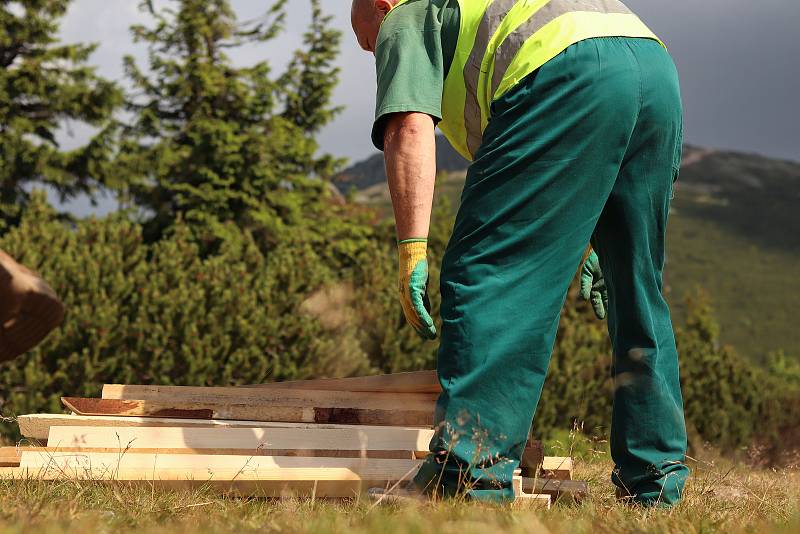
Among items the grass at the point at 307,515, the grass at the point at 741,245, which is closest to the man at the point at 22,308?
the grass at the point at 307,515

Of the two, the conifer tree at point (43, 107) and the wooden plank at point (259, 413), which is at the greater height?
the conifer tree at point (43, 107)

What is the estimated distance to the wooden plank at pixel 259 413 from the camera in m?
3.17

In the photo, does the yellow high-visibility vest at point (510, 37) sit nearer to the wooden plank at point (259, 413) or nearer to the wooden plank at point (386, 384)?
the wooden plank at point (386, 384)

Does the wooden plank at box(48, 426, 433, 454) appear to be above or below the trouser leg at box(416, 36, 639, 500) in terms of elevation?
below

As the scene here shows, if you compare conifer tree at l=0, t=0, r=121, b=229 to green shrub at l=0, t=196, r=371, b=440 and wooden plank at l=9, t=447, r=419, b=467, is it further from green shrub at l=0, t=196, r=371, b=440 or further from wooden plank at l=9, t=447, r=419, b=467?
wooden plank at l=9, t=447, r=419, b=467

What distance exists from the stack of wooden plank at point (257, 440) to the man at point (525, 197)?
327 millimetres

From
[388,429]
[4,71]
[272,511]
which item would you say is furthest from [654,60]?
[4,71]

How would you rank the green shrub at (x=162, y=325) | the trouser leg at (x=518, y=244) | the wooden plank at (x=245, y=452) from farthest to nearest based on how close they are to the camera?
1. the green shrub at (x=162, y=325)
2. the wooden plank at (x=245, y=452)
3. the trouser leg at (x=518, y=244)

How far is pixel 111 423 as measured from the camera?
9.55 feet

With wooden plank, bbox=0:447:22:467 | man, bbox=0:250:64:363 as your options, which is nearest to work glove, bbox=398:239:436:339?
wooden plank, bbox=0:447:22:467

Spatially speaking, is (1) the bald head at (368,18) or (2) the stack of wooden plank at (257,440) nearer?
(2) the stack of wooden plank at (257,440)

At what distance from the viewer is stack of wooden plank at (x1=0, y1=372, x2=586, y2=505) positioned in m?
2.46

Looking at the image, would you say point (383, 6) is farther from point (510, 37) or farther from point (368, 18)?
point (510, 37)

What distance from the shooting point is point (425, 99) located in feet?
8.00
